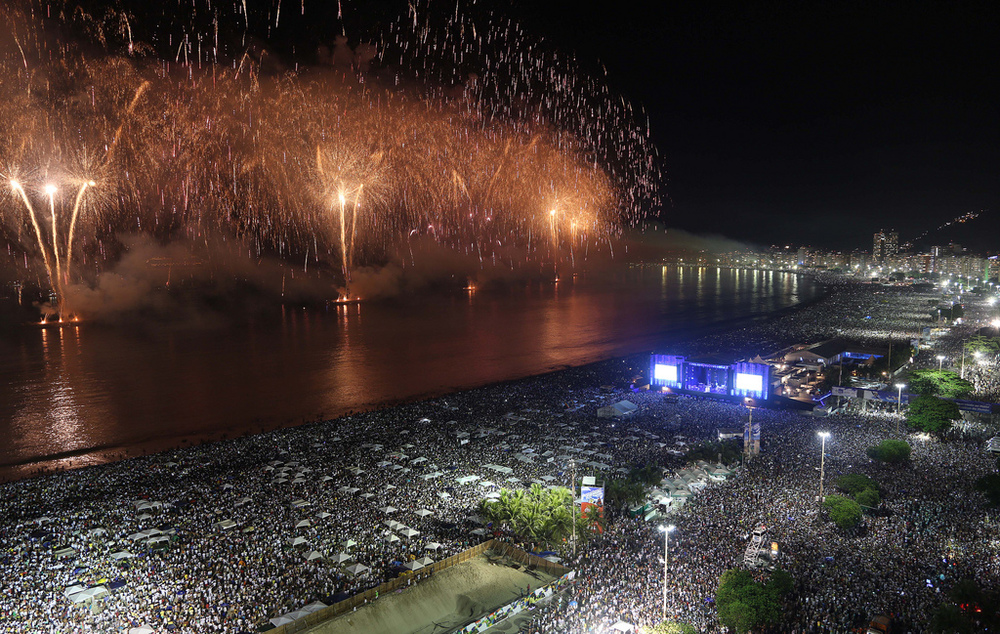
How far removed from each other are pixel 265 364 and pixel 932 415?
42879mm

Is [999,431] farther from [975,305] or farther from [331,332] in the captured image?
[975,305]

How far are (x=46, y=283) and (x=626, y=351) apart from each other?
93042 millimetres

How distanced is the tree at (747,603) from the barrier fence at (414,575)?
368 cm

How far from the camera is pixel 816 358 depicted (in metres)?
38.9

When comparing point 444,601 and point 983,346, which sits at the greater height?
point 983,346

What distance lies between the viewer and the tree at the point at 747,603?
35.0ft

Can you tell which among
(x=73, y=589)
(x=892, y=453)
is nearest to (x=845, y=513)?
(x=892, y=453)

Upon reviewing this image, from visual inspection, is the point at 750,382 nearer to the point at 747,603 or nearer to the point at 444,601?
the point at 747,603

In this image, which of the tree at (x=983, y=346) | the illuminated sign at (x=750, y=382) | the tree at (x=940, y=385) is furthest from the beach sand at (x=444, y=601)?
the tree at (x=983, y=346)

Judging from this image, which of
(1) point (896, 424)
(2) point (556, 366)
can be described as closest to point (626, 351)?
→ (2) point (556, 366)

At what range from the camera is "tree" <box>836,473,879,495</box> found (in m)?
16.7

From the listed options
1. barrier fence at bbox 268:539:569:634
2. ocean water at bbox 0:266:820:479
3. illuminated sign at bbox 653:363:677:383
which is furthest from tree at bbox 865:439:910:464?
ocean water at bbox 0:266:820:479

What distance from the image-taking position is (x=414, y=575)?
1306 cm

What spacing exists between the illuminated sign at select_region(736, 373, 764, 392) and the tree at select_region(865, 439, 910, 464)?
1034 cm
